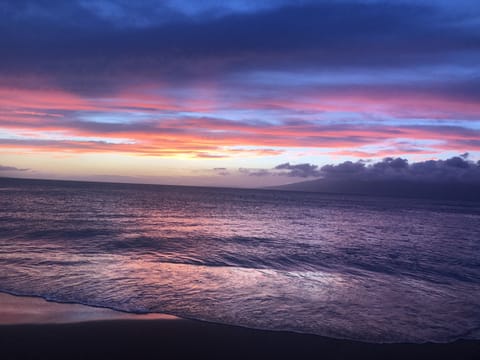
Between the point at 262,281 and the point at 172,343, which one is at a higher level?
the point at 172,343

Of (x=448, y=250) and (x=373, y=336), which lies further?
(x=448, y=250)

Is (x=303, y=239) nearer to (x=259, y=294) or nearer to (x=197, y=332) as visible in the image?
(x=259, y=294)

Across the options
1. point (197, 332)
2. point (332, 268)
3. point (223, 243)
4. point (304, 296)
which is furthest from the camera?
point (223, 243)

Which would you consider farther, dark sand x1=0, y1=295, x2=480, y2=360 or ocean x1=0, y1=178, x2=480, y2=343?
ocean x1=0, y1=178, x2=480, y2=343

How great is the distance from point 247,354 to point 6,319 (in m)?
6.58

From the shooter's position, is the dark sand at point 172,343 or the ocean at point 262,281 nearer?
the dark sand at point 172,343

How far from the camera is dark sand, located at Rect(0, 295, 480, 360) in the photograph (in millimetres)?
8633

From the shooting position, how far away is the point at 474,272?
2127cm

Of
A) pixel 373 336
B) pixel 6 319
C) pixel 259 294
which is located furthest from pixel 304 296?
pixel 6 319

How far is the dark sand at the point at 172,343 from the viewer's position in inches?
340

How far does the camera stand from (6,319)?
10.1 m

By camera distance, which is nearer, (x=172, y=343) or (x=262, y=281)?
(x=172, y=343)

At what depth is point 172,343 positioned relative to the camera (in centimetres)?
919

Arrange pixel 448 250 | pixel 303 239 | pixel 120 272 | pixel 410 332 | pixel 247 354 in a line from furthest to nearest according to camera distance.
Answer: pixel 303 239, pixel 448 250, pixel 120 272, pixel 410 332, pixel 247 354
